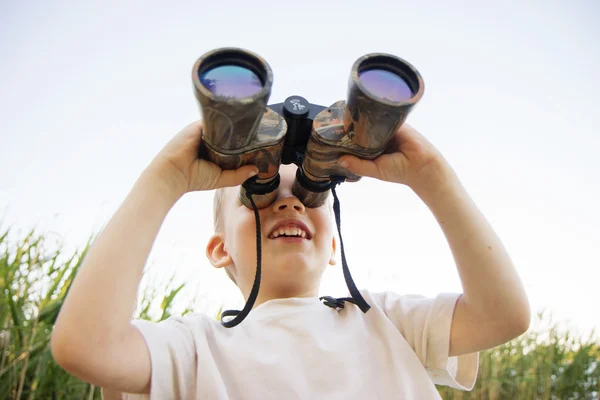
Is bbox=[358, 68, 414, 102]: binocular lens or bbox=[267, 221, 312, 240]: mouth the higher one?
bbox=[358, 68, 414, 102]: binocular lens

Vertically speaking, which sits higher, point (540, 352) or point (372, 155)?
point (372, 155)

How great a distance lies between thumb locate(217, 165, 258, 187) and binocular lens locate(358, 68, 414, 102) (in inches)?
14.1

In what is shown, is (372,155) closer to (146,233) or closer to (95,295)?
(146,233)

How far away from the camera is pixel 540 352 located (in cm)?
317

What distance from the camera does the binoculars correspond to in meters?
0.98

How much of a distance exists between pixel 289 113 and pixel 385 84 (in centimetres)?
31

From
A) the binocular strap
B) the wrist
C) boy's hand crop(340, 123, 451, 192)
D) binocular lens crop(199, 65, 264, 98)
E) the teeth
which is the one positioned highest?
binocular lens crop(199, 65, 264, 98)

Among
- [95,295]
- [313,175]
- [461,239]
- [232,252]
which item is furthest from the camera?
[232,252]

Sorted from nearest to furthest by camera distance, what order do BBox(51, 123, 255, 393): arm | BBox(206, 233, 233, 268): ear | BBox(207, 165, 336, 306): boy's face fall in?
BBox(51, 123, 255, 393): arm → BBox(207, 165, 336, 306): boy's face → BBox(206, 233, 233, 268): ear

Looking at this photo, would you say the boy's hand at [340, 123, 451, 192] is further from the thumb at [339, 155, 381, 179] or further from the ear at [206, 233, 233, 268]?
the ear at [206, 233, 233, 268]

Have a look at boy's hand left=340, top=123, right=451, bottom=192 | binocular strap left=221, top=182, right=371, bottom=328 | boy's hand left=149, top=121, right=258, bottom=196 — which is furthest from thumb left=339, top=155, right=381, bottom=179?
boy's hand left=149, top=121, right=258, bottom=196

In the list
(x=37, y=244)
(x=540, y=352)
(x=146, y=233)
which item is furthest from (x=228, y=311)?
(x=540, y=352)

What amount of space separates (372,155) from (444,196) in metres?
0.19

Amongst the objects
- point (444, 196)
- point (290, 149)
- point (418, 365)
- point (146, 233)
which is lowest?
point (418, 365)
